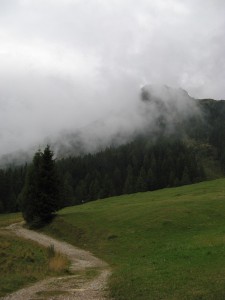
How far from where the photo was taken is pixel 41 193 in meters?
74.4

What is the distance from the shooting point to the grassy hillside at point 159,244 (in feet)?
70.4

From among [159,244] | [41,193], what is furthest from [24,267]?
[41,193]

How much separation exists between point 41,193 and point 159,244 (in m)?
35.8

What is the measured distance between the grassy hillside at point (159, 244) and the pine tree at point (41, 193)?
11.4ft

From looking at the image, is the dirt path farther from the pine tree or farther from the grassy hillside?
the pine tree

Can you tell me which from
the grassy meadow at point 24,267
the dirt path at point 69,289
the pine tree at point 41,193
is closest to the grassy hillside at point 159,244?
the dirt path at point 69,289

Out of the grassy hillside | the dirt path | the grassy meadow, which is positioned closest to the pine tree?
the grassy hillside

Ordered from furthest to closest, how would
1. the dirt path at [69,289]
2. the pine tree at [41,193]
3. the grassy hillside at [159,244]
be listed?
the pine tree at [41,193] → the grassy hillside at [159,244] → the dirt path at [69,289]

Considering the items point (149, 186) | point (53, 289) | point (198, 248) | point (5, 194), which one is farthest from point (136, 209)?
point (5, 194)

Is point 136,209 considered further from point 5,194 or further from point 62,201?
point 5,194

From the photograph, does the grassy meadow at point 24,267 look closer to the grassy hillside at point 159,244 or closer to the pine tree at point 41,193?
the grassy hillside at point 159,244

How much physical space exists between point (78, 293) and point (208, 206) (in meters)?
42.2

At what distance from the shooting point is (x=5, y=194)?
165m

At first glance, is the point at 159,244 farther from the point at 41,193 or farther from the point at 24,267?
the point at 41,193
